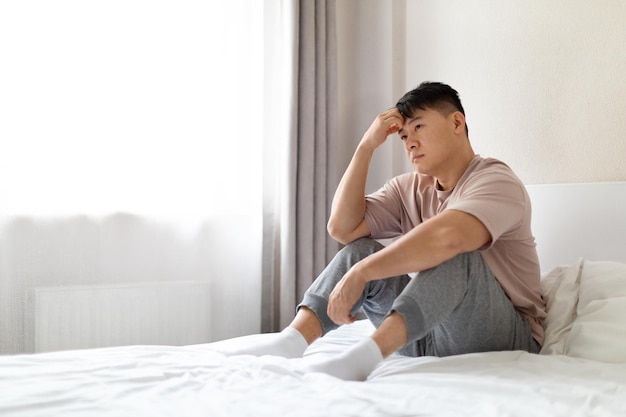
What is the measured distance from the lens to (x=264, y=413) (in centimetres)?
104

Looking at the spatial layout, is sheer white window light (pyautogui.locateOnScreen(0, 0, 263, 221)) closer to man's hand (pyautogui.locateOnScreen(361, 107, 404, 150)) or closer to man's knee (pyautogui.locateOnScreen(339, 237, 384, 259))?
man's hand (pyautogui.locateOnScreen(361, 107, 404, 150))

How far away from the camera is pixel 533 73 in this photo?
2348 millimetres

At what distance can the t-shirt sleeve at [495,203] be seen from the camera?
1.52 meters

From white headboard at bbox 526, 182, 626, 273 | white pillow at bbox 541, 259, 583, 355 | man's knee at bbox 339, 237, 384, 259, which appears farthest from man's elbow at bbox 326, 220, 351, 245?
white headboard at bbox 526, 182, 626, 273

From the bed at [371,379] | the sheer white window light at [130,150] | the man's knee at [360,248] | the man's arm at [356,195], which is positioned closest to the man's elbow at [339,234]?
the man's arm at [356,195]

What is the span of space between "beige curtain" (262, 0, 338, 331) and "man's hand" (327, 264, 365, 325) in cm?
124

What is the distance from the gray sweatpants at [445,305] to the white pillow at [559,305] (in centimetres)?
5

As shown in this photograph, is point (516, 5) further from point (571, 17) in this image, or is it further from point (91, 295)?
point (91, 295)

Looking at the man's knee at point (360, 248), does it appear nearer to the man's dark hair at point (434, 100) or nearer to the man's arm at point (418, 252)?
the man's arm at point (418, 252)

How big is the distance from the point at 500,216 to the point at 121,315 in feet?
5.12

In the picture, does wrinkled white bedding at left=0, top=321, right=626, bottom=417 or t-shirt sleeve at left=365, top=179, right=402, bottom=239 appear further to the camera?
t-shirt sleeve at left=365, top=179, right=402, bottom=239

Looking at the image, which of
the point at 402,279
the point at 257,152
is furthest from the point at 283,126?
the point at 402,279

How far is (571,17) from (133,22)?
1641 mm

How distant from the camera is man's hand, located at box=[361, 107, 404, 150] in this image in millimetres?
1959
